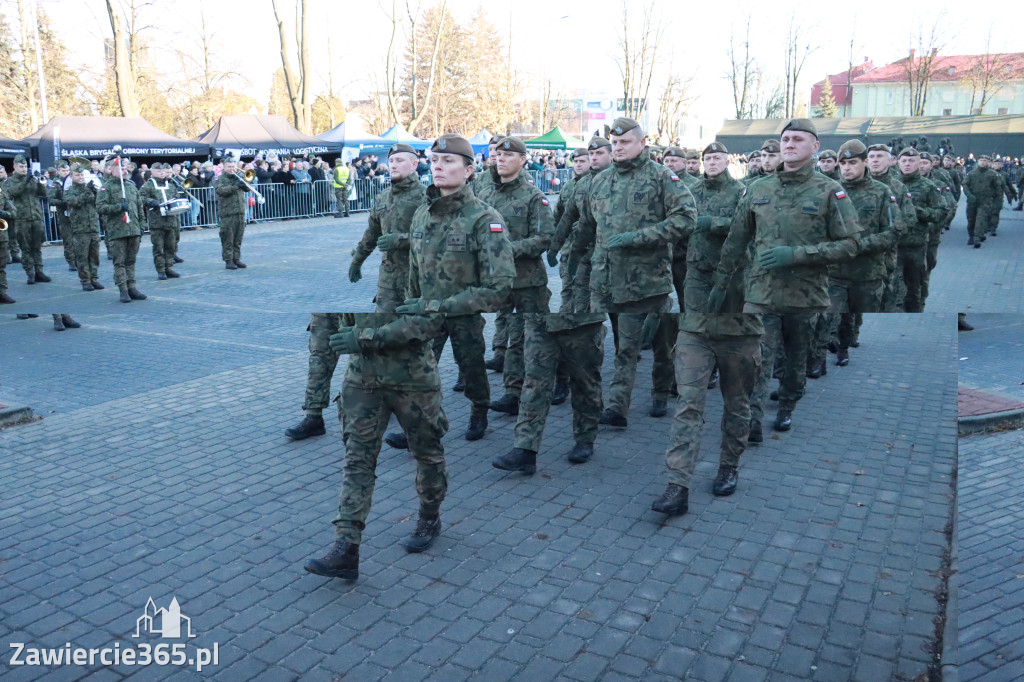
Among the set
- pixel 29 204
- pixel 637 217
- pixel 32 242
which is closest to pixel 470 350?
pixel 637 217

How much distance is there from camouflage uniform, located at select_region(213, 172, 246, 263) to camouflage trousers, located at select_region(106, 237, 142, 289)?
7.73 feet

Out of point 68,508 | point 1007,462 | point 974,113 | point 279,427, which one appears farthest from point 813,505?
point 974,113

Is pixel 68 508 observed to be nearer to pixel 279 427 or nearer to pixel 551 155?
pixel 279 427

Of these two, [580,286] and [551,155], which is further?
[551,155]

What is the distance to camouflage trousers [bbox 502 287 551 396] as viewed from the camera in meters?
5.61

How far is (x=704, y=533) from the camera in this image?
12.5 feet

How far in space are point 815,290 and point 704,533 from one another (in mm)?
1161

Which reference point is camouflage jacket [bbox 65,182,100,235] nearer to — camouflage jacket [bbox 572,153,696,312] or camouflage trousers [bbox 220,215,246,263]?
camouflage trousers [bbox 220,215,246,263]

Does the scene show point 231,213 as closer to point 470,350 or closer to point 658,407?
point 470,350

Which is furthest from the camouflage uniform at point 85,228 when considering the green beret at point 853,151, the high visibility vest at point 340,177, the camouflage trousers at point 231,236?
the high visibility vest at point 340,177

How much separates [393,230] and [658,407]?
214 centimetres

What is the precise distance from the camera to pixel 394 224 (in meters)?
5.83

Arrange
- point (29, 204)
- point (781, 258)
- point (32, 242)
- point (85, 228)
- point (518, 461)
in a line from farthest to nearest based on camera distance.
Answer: point (29, 204) → point (32, 242) → point (85, 228) → point (518, 461) → point (781, 258)

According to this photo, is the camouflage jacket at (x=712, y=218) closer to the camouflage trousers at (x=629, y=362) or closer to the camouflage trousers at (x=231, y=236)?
the camouflage trousers at (x=629, y=362)
